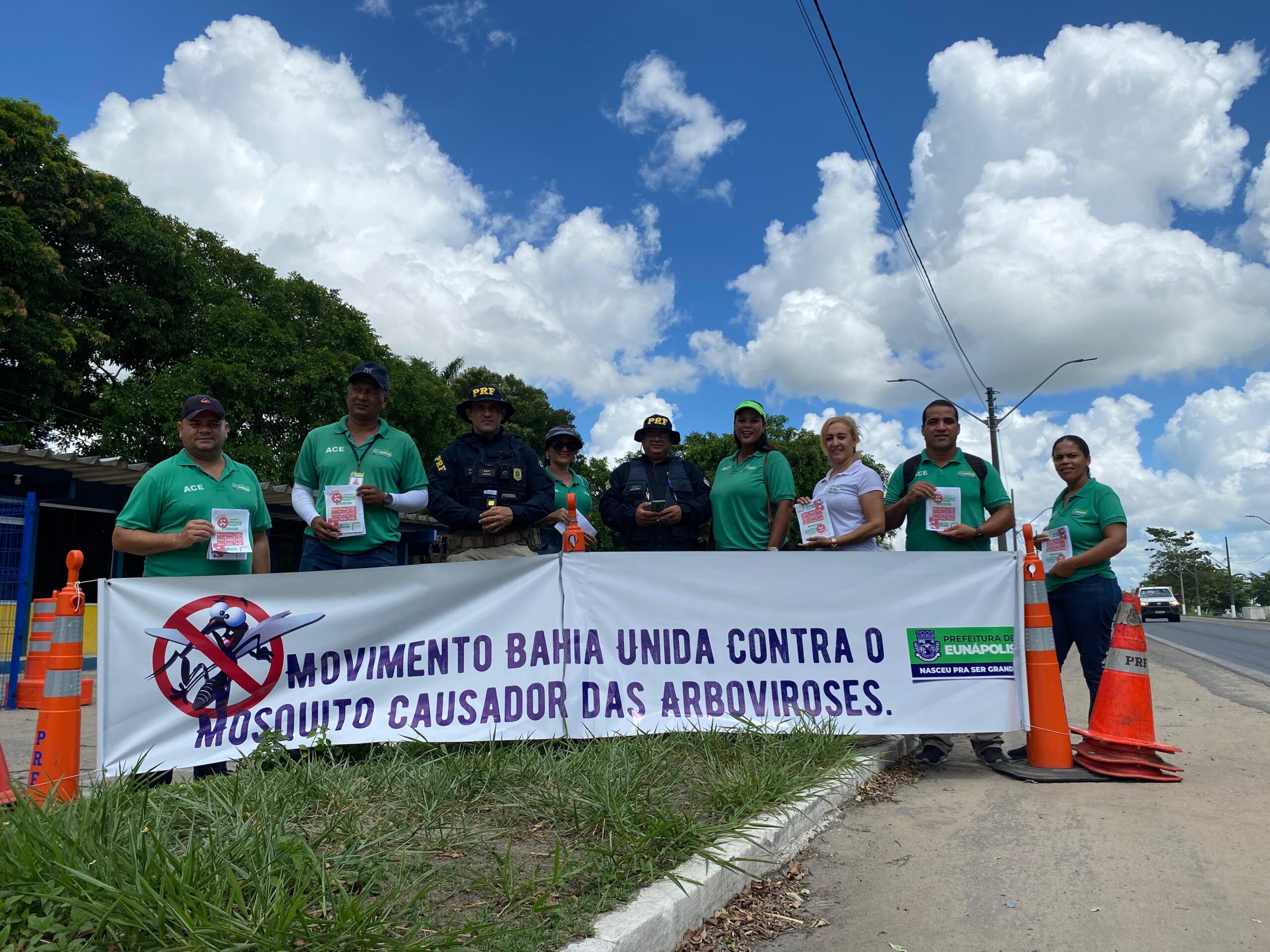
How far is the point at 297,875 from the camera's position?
7.51 feet

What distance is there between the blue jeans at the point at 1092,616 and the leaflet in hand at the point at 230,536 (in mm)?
4323

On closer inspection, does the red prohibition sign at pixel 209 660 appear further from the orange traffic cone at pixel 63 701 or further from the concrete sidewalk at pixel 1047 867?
the concrete sidewalk at pixel 1047 867

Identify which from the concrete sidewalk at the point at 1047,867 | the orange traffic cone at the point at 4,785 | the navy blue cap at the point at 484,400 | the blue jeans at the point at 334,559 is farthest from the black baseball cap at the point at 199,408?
the concrete sidewalk at the point at 1047,867

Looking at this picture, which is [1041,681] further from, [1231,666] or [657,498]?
[1231,666]

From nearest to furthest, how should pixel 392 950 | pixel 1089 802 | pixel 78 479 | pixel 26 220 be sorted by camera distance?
pixel 392 950, pixel 1089 802, pixel 78 479, pixel 26 220

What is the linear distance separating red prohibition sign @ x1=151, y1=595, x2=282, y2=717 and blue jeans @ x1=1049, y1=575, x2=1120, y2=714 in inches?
164

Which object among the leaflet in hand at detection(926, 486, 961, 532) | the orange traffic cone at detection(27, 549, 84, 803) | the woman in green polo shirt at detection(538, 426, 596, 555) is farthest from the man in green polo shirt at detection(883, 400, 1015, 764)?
the orange traffic cone at detection(27, 549, 84, 803)

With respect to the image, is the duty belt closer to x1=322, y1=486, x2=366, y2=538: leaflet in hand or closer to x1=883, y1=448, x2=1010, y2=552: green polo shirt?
x1=322, y1=486, x2=366, y2=538: leaflet in hand

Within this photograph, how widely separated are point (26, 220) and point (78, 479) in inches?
350

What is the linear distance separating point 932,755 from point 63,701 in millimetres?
4250

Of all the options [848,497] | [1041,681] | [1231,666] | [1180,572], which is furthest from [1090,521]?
[1180,572]

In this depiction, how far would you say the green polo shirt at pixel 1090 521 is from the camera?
4.95 metres

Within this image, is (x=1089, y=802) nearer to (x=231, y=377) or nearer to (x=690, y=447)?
(x=231, y=377)

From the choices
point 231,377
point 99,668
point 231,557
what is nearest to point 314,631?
point 231,557
